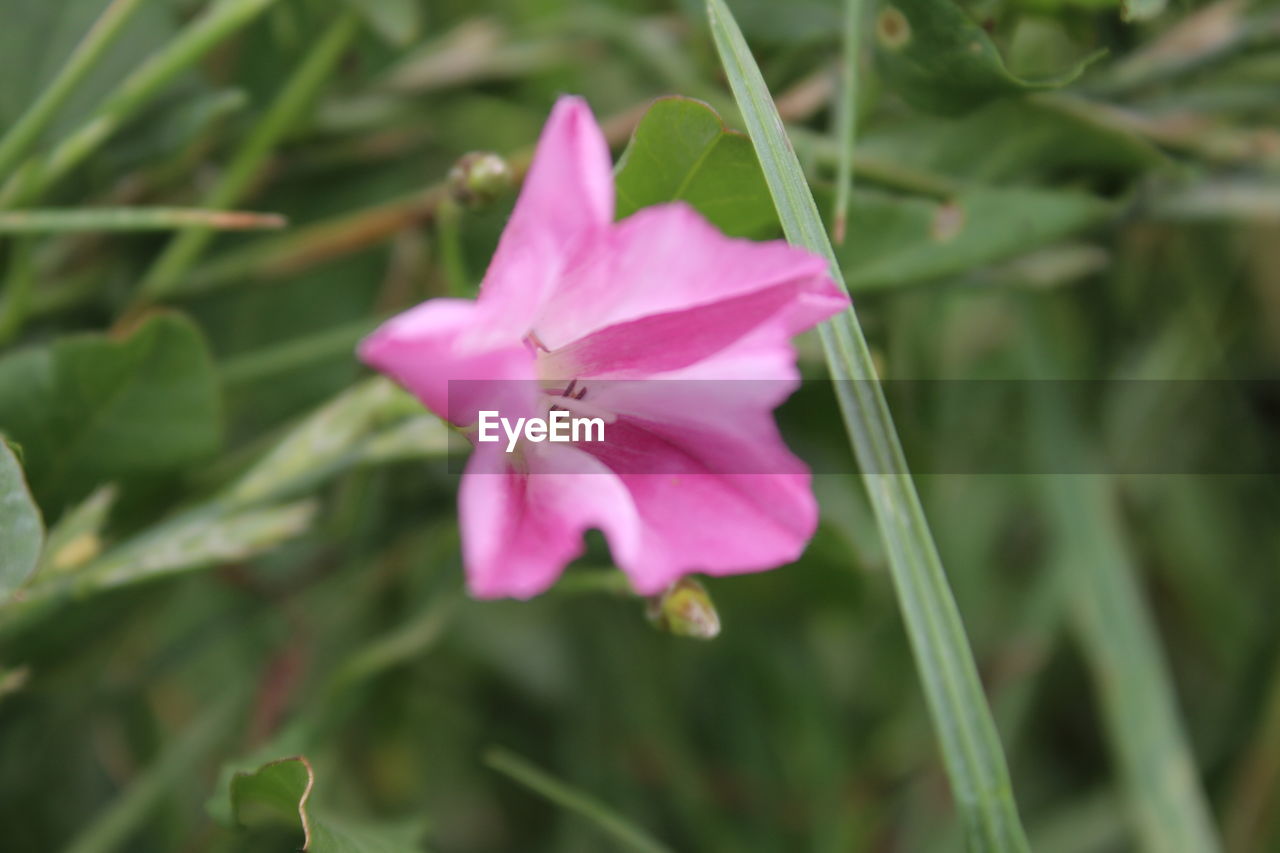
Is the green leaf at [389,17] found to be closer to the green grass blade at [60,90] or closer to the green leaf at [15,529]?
the green grass blade at [60,90]

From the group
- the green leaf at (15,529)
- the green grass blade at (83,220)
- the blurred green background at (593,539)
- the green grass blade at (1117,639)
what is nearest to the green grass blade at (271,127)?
the blurred green background at (593,539)

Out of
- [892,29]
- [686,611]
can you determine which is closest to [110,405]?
[686,611]

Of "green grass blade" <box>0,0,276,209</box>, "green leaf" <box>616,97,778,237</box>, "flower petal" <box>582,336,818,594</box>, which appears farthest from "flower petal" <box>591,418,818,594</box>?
"green grass blade" <box>0,0,276,209</box>

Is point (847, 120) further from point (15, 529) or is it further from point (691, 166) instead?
point (15, 529)

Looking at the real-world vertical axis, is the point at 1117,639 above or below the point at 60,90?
below

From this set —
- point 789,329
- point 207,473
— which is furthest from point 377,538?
point 789,329

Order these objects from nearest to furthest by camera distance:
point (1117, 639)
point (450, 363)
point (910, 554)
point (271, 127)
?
point (450, 363)
point (910, 554)
point (271, 127)
point (1117, 639)

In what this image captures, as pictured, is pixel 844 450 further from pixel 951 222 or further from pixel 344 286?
pixel 344 286
